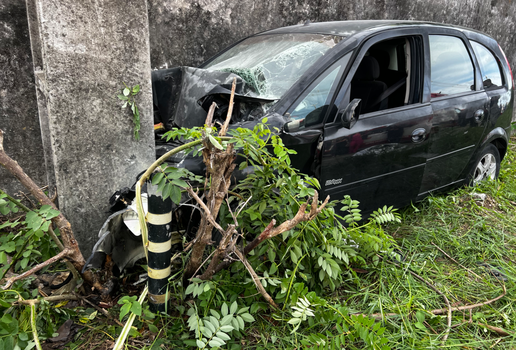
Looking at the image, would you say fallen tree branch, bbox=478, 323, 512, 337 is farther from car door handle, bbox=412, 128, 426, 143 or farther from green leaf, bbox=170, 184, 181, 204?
green leaf, bbox=170, 184, 181, 204

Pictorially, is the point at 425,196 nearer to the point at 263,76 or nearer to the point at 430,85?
the point at 430,85

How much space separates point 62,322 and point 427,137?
109 inches

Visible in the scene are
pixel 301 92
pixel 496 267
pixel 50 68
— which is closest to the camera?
pixel 50 68

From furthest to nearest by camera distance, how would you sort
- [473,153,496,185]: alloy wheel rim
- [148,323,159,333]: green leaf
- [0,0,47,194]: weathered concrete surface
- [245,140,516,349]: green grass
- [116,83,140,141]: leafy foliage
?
[473,153,496,185]: alloy wheel rim < [0,0,47,194]: weathered concrete surface < [116,83,140,141]: leafy foliage < [245,140,516,349]: green grass < [148,323,159,333]: green leaf

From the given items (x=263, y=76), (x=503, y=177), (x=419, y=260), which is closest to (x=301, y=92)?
(x=263, y=76)

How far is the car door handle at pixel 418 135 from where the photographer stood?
292 cm

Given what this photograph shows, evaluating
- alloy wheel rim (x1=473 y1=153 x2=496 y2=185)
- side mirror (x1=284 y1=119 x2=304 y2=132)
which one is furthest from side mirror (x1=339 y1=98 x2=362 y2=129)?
alloy wheel rim (x1=473 y1=153 x2=496 y2=185)

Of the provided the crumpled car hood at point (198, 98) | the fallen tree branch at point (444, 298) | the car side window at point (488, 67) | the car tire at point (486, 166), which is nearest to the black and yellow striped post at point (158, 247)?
A: the crumpled car hood at point (198, 98)

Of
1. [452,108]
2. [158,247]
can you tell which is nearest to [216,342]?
[158,247]

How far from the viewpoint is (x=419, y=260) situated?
108 inches

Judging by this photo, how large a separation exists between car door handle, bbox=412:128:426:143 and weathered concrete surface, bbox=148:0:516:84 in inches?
98.4

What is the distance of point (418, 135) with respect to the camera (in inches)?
116

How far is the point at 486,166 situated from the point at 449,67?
4.27ft

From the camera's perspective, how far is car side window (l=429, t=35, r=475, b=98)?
313 centimetres
